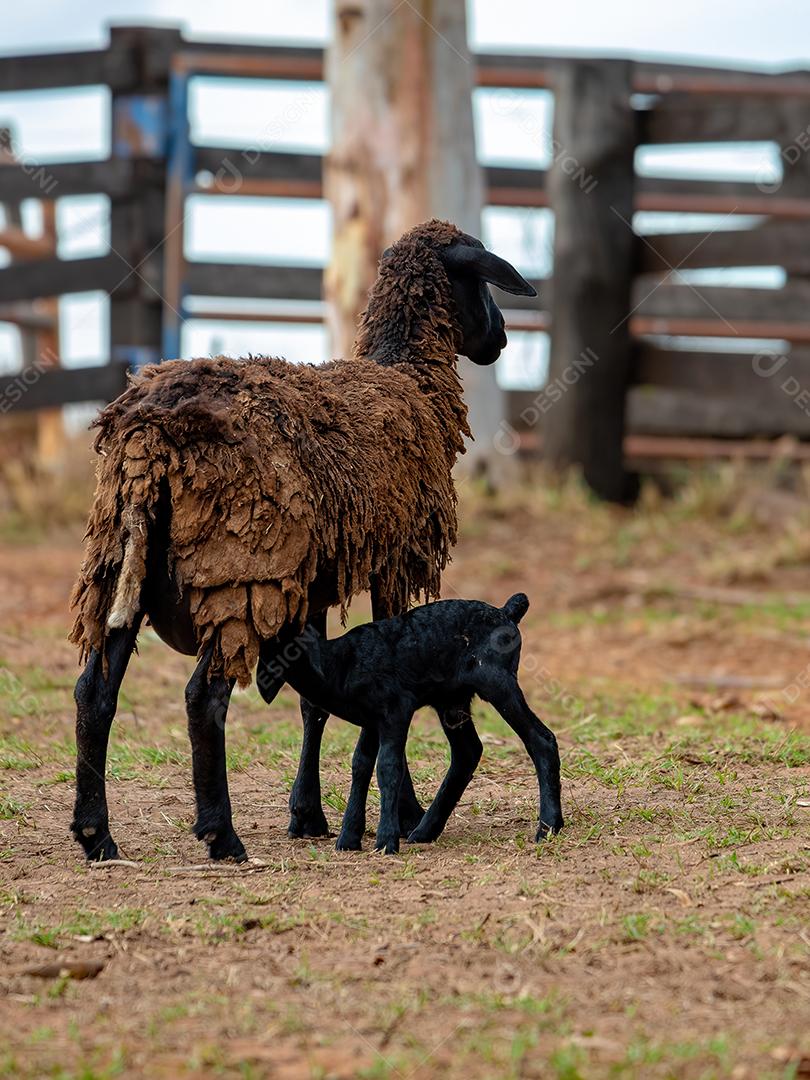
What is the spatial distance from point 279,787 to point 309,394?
172 centimetres

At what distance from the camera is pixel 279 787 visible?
535 centimetres

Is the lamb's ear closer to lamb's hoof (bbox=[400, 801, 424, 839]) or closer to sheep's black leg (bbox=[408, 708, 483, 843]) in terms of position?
sheep's black leg (bbox=[408, 708, 483, 843])

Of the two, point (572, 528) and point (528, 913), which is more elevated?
point (528, 913)

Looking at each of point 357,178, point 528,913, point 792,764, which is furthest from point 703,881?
point 357,178

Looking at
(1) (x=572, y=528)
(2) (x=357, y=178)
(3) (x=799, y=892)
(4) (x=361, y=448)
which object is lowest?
(1) (x=572, y=528)

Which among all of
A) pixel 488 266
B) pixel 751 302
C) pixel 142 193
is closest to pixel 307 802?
pixel 488 266

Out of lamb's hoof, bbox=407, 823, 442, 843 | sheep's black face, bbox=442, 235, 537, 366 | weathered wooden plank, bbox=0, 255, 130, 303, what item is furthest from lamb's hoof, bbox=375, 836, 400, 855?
weathered wooden plank, bbox=0, 255, 130, 303

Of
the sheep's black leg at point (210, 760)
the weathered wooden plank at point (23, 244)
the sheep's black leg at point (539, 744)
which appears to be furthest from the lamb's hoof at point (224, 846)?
the weathered wooden plank at point (23, 244)

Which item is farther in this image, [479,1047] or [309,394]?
[309,394]

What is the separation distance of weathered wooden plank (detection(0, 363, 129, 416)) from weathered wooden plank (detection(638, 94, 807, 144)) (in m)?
5.33

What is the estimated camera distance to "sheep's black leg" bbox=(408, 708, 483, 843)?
448 cm

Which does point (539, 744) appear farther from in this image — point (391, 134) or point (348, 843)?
point (391, 134)

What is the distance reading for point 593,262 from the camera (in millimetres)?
11727

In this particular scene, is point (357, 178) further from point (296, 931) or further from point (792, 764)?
point (296, 931)
